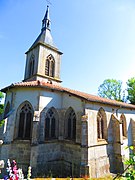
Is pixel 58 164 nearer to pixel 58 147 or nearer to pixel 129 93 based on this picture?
pixel 58 147

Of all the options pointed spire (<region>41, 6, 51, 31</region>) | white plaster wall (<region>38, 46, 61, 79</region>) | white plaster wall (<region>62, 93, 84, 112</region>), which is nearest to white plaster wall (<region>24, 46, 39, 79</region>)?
white plaster wall (<region>38, 46, 61, 79</region>)

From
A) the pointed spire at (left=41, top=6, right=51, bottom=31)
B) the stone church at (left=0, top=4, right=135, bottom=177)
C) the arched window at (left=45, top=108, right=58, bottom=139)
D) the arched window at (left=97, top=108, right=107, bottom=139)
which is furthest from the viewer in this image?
the pointed spire at (left=41, top=6, right=51, bottom=31)

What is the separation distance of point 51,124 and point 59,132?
1.00 m

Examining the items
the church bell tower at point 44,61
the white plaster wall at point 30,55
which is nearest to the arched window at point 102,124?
the church bell tower at point 44,61

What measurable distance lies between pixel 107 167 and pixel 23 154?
7452mm

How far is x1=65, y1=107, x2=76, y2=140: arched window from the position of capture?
12734 millimetres

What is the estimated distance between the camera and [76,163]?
11414mm

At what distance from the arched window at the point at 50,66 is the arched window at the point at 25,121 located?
7242 mm

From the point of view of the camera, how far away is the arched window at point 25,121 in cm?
1178

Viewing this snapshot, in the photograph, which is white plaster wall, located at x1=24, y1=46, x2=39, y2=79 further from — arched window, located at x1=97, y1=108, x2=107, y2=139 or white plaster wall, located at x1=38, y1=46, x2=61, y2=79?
arched window, located at x1=97, y1=108, x2=107, y2=139

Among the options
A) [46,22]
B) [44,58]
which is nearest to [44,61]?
[44,58]

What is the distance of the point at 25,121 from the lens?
11906mm

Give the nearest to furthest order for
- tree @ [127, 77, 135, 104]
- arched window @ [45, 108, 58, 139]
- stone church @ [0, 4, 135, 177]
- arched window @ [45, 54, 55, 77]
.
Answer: stone church @ [0, 4, 135, 177], arched window @ [45, 108, 58, 139], arched window @ [45, 54, 55, 77], tree @ [127, 77, 135, 104]

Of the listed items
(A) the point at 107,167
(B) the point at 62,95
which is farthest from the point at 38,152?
(A) the point at 107,167
